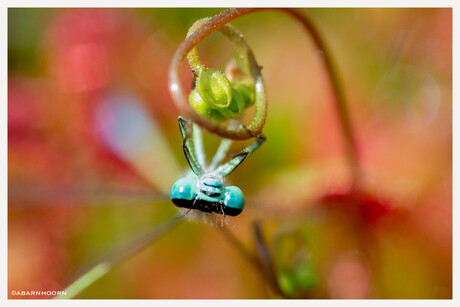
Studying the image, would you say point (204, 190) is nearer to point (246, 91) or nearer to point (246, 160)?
point (246, 91)

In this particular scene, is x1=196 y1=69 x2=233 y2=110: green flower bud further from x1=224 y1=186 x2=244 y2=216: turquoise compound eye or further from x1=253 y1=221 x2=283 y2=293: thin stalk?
x1=253 y1=221 x2=283 y2=293: thin stalk

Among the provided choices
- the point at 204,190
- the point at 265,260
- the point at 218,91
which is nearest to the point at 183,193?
the point at 204,190

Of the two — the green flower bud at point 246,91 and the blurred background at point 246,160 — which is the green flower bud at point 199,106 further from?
the blurred background at point 246,160

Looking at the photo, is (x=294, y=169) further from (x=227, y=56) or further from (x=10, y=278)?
(x=10, y=278)

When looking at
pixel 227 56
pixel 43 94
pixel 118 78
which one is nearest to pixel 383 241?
pixel 227 56

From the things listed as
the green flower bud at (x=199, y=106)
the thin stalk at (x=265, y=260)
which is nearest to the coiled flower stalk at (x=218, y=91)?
the green flower bud at (x=199, y=106)
